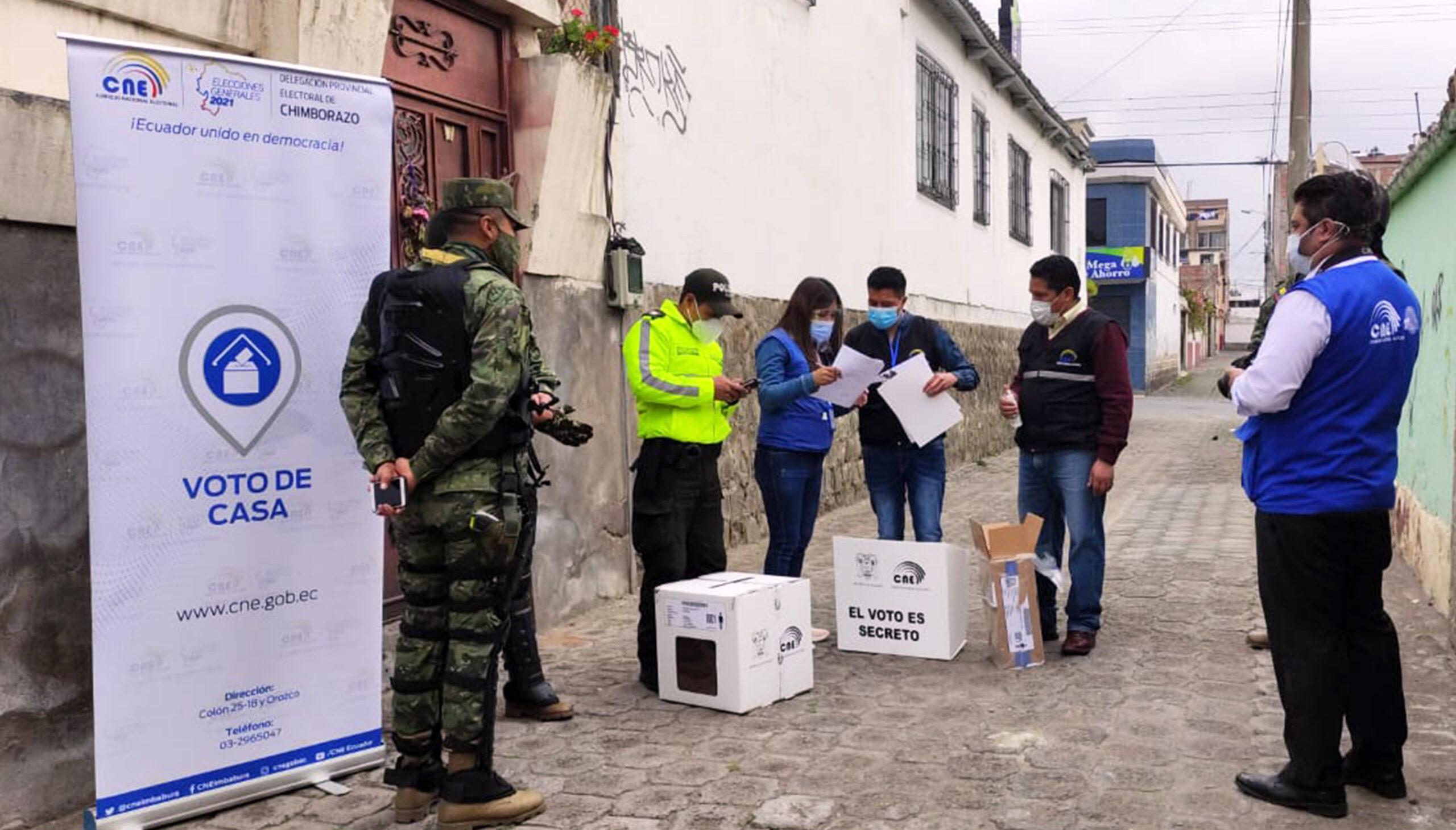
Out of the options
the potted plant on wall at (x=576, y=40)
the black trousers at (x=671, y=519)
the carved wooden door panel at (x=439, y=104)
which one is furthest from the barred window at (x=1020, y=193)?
the black trousers at (x=671, y=519)

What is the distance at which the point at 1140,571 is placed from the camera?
7836mm

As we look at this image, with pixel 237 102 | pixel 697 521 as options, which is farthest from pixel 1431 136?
pixel 237 102

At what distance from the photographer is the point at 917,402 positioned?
564cm

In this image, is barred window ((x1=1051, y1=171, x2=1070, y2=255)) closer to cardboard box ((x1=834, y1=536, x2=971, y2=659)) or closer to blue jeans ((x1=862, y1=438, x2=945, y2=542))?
blue jeans ((x1=862, y1=438, x2=945, y2=542))

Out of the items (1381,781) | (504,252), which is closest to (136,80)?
(504,252)

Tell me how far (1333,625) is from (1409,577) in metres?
4.46

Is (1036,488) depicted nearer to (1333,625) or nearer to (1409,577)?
(1333,625)

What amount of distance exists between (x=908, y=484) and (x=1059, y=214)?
17.2 m

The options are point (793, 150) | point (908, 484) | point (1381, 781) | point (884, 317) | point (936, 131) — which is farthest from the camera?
point (936, 131)

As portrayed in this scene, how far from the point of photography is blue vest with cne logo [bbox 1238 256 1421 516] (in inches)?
139

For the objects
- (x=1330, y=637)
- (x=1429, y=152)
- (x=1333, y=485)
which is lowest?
(x=1330, y=637)

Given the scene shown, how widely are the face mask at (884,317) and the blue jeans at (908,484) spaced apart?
2.01ft

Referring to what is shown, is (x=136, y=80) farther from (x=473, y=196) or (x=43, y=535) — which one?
(x=43, y=535)

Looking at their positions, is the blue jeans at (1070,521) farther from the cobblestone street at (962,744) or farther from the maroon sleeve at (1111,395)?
the cobblestone street at (962,744)
